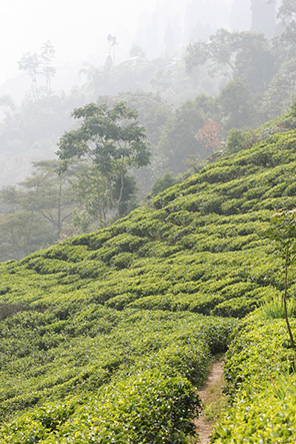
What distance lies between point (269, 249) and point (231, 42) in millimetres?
58205

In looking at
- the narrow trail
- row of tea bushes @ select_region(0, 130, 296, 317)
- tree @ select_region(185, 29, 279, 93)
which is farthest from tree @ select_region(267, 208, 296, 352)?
tree @ select_region(185, 29, 279, 93)

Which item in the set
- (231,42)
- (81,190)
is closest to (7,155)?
(231,42)

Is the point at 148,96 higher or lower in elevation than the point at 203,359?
higher

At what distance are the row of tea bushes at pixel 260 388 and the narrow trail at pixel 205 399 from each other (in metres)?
0.52

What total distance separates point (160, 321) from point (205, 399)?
8.79ft

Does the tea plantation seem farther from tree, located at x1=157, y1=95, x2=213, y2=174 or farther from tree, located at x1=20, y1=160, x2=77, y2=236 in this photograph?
tree, located at x1=157, y1=95, x2=213, y2=174

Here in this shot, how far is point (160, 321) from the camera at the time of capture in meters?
7.41

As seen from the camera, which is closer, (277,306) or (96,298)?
(277,306)

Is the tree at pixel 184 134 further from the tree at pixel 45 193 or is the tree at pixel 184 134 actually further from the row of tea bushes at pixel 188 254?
the row of tea bushes at pixel 188 254

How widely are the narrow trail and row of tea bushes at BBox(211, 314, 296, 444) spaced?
0.52 meters

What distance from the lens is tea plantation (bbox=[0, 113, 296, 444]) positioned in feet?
10.6

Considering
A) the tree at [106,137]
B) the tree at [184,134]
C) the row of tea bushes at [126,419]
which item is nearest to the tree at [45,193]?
the tree at [184,134]

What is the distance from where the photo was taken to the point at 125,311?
8.86 metres

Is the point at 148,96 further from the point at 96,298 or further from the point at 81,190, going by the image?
the point at 96,298
